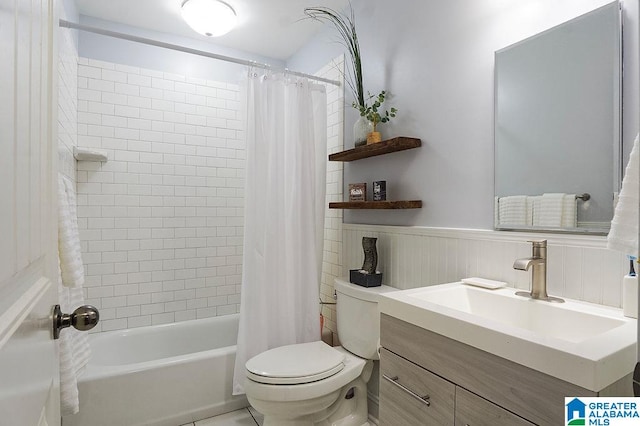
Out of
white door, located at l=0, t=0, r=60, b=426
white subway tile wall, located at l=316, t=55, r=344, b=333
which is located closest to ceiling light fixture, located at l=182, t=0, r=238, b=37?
white subway tile wall, located at l=316, t=55, r=344, b=333

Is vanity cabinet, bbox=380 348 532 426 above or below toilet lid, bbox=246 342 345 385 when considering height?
above

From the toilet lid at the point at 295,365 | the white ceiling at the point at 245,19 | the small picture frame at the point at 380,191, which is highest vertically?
the white ceiling at the point at 245,19

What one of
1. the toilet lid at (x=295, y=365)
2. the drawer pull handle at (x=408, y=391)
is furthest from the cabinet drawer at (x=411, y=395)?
the toilet lid at (x=295, y=365)

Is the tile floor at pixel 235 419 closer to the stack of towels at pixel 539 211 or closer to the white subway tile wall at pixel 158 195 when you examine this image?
the white subway tile wall at pixel 158 195

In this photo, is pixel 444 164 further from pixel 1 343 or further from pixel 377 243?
pixel 1 343

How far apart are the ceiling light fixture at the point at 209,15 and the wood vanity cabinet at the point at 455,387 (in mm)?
2142

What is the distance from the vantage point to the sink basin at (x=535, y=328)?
29.2 inches

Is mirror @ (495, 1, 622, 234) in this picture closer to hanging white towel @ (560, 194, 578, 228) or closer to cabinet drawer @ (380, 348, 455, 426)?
hanging white towel @ (560, 194, 578, 228)

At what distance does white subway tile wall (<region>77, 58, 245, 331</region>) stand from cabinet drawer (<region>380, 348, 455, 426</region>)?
207 cm

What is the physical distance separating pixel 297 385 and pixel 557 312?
111 centimetres

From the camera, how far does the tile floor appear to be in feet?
6.86

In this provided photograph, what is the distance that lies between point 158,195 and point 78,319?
2.18 metres

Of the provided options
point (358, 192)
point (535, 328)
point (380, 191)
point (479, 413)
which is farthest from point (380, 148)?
point (479, 413)

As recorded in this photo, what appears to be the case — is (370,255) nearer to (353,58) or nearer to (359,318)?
(359,318)
